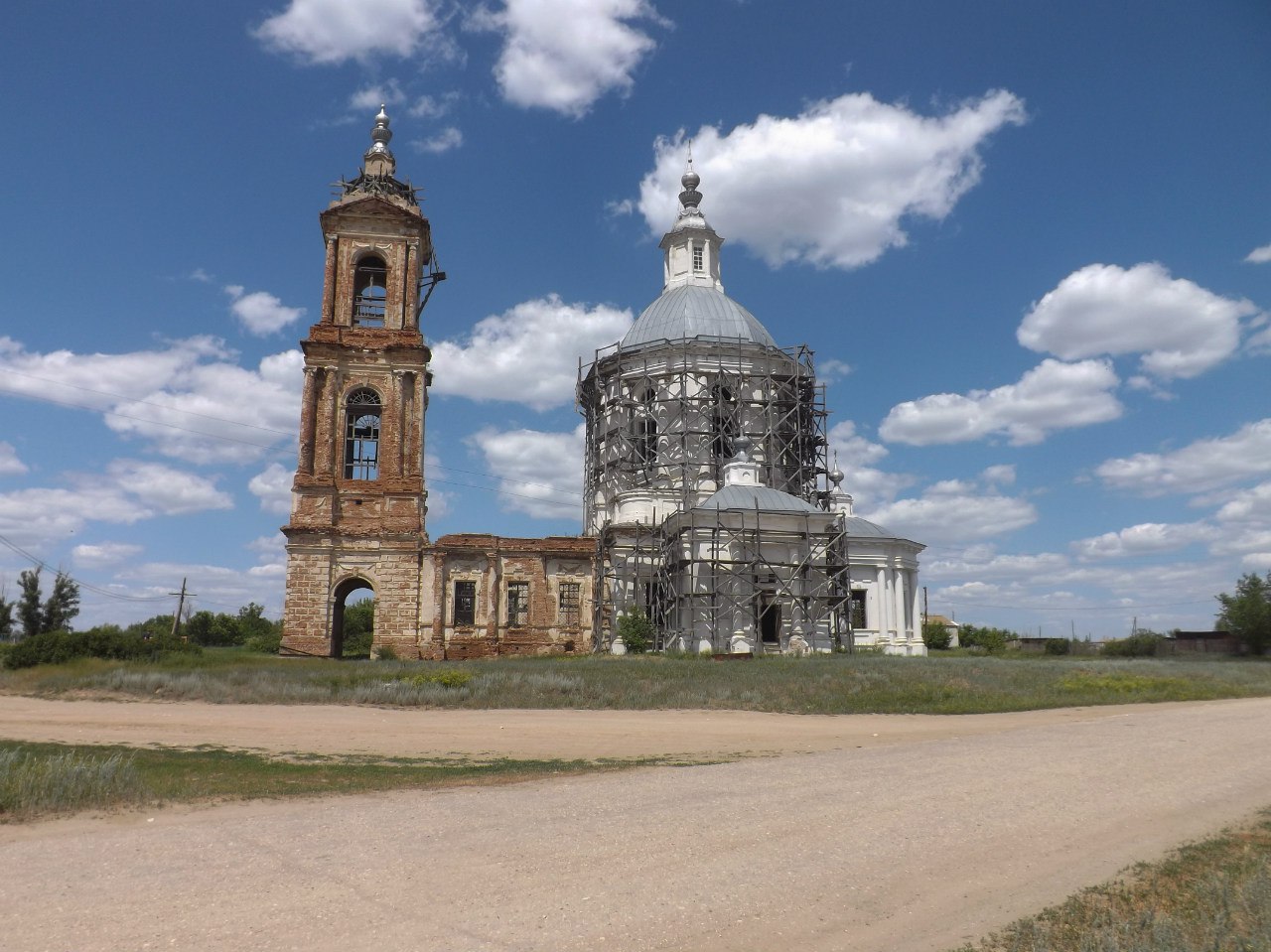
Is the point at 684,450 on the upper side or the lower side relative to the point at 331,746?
upper

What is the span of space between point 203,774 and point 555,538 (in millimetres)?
25037

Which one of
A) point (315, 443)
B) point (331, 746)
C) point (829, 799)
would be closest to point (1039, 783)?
point (829, 799)

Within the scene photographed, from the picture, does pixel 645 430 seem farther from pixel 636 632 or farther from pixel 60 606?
pixel 60 606

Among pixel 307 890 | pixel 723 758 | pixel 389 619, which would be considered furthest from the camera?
pixel 389 619

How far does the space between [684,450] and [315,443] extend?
15352 millimetres

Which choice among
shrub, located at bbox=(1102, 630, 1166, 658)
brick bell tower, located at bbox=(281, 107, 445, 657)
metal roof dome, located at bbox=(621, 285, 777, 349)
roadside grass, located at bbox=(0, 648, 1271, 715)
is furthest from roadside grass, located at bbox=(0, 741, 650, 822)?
shrub, located at bbox=(1102, 630, 1166, 658)

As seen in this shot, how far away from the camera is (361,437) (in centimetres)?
3509

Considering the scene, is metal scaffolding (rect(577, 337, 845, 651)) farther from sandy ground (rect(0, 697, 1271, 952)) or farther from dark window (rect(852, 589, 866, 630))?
sandy ground (rect(0, 697, 1271, 952))

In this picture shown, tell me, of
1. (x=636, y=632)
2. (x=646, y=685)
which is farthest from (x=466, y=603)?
(x=646, y=685)

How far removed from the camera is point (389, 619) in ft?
108

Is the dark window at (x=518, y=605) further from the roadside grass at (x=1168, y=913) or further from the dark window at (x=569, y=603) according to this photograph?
the roadside grass at (x=1168, y=913)

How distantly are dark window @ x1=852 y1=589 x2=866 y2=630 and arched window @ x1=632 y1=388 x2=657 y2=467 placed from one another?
34.8 feet

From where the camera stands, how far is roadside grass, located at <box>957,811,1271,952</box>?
5582mm

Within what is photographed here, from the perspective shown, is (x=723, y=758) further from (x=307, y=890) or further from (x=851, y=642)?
(x=851, y=642)
